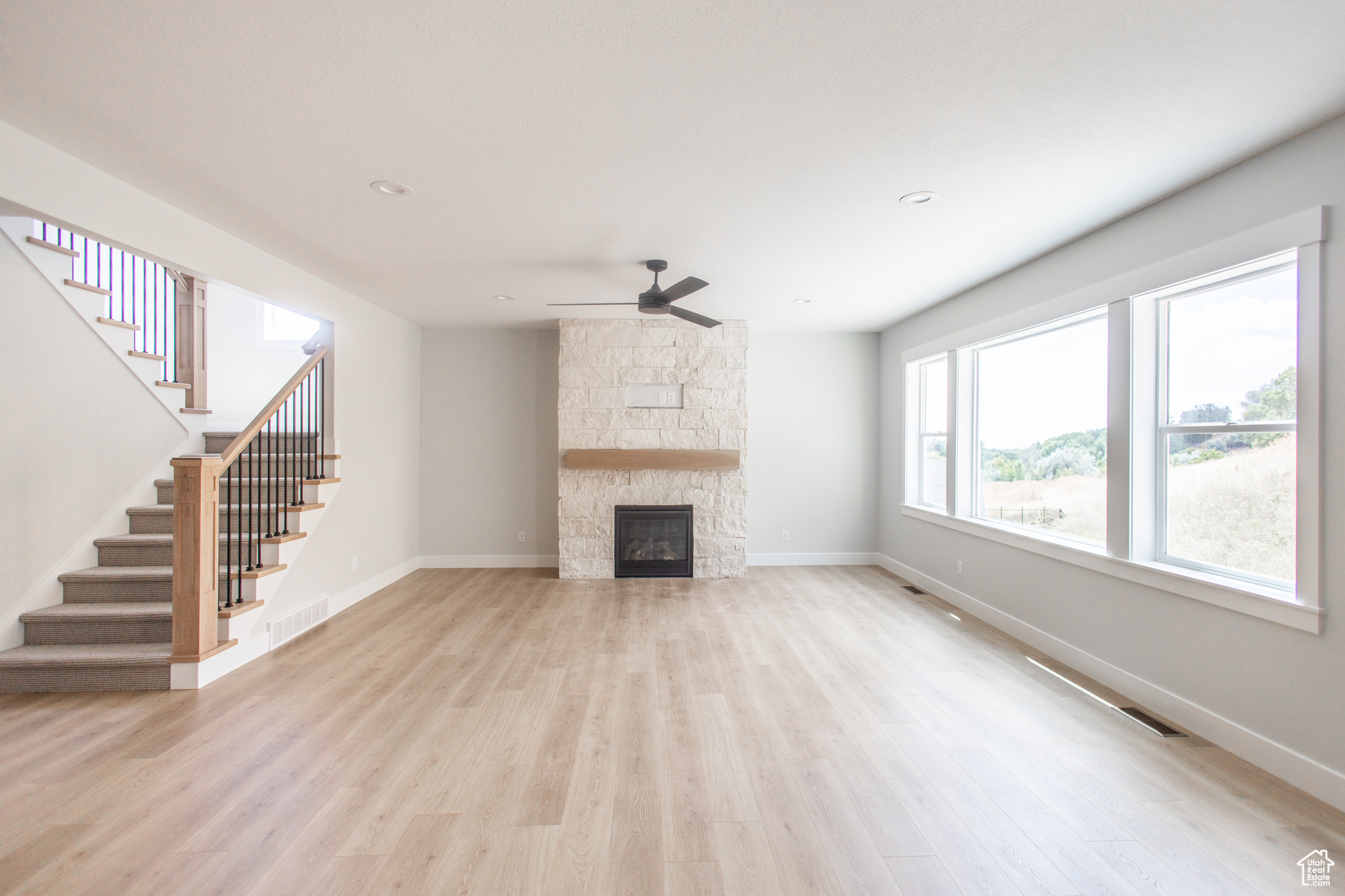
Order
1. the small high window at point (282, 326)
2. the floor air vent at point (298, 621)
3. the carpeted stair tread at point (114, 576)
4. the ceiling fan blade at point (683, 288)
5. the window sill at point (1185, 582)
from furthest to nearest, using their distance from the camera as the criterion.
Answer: the small high window at point (282, 326) → the floor air vent at point (298, 621) → the ceiling fan blade at point (683, 288) → the carpeted stair tread at point (114, 576) → the window sill at point (1185, 582)

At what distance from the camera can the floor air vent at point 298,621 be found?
12.3 ft

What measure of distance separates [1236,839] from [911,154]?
9.11ft

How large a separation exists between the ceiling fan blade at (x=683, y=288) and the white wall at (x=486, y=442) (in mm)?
2623

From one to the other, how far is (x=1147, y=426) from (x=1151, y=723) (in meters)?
1.50

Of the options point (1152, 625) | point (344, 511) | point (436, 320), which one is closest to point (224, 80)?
point (344, 511)

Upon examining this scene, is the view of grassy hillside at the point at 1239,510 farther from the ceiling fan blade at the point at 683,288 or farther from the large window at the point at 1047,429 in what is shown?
the ceiling fan blade at the point at 683,288

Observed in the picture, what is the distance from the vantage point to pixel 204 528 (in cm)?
314

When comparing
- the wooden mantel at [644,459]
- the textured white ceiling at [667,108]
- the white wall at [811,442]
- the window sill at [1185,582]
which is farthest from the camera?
the white wall at [811,442]

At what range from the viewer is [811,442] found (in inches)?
253

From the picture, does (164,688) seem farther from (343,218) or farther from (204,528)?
(343,218)

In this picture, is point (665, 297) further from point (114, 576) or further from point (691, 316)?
point (114, 576)

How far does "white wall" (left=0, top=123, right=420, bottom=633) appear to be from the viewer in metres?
2.47

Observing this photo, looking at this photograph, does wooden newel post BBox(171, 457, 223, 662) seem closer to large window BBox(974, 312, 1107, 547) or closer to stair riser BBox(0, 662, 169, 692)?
stair riser BBox(0, 662, 169, 692)
